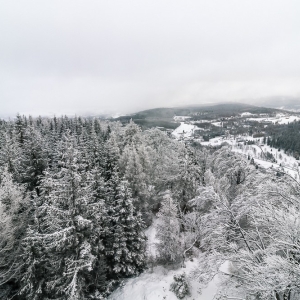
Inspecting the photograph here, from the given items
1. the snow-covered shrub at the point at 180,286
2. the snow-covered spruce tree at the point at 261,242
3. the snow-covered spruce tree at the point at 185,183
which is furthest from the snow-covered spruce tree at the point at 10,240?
the snow-covered spruce tree at the point at 185,183

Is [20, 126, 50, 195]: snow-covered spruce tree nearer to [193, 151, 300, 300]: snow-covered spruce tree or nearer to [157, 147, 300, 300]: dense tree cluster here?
[157, 147, 300, 300]: dense tree cluster

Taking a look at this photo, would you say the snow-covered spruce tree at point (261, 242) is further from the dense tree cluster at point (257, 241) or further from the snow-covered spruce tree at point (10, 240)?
the snow-covered spruce tree at point (10, 240)

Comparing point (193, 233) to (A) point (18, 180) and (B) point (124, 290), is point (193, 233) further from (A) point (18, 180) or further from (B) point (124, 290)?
(A) point (18, 180)

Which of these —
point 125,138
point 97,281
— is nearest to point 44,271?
point 97,281

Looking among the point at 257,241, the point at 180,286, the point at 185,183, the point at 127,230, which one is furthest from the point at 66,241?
the point at 185,183

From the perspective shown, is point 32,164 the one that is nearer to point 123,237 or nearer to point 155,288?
point 123,237

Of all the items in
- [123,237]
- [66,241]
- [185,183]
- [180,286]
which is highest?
[66,241]
